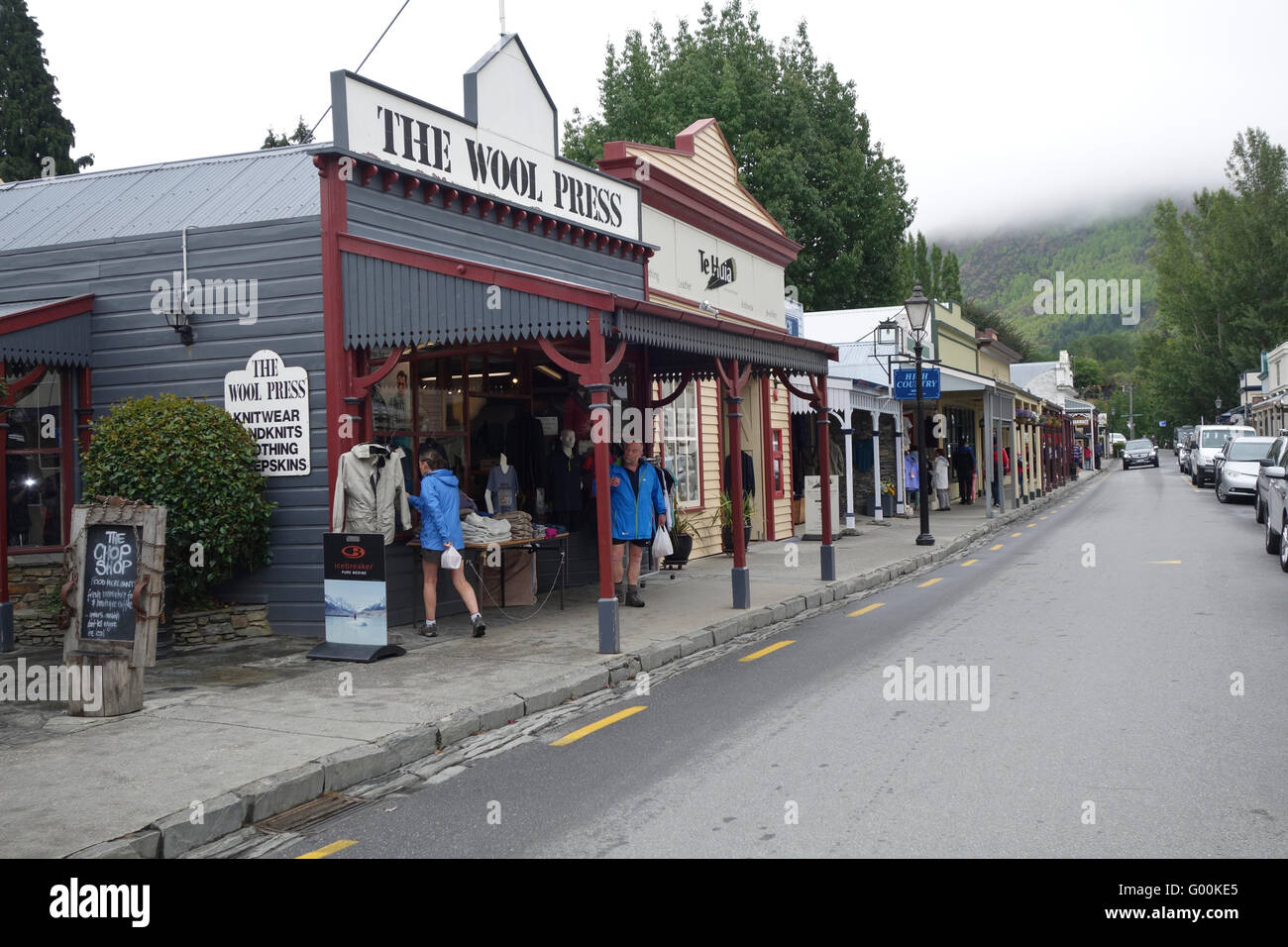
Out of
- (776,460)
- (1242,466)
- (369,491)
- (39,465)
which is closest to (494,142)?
(369,491)

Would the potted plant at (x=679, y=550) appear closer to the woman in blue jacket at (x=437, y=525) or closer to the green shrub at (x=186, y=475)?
the woman in blue jacket at (x=437, y=525)

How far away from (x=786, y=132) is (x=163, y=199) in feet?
100

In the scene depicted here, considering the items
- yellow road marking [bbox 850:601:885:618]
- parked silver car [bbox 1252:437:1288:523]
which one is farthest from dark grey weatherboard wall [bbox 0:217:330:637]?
parked silver car [bbox 1252:437:1288:523]

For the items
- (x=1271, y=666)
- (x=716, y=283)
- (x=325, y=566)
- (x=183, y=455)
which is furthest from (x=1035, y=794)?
(x=716, y=283)

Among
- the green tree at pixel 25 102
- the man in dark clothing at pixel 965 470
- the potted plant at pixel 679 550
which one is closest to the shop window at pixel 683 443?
the potted plant at pixel 679 550

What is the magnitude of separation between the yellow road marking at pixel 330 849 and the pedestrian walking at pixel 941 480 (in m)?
26.7

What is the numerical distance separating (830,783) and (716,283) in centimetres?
1443

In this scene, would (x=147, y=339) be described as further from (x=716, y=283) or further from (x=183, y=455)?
(x=716, y=283)

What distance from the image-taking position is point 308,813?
585 cm

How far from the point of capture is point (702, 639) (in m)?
10.7

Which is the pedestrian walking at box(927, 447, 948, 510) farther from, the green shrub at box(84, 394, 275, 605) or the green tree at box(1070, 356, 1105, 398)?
the green tree at box(1070, 356, 1105, 398)

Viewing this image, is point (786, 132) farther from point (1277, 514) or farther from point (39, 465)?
point (39, 465)

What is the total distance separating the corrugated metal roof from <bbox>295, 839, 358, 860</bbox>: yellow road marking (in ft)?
24.3

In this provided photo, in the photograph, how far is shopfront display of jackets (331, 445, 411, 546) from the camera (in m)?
10.2
